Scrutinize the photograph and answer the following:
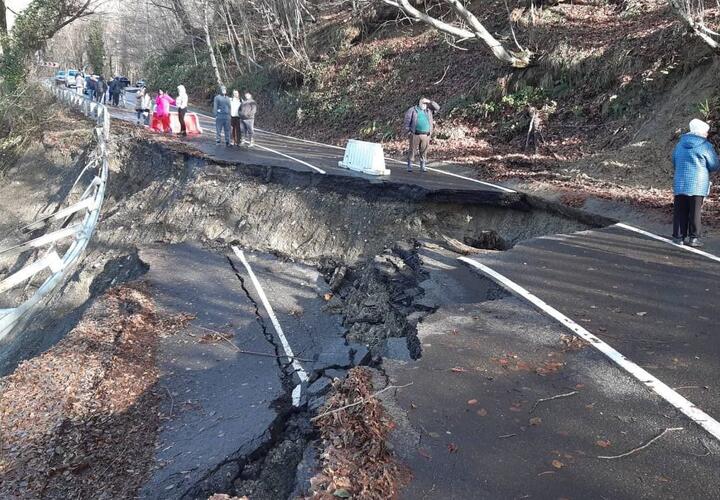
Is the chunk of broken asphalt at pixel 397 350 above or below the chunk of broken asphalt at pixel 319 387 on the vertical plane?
above

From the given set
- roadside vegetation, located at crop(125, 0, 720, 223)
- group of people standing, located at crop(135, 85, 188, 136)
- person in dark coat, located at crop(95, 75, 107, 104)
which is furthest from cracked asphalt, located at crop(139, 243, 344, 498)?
person in dark coat, located at crop(95, 75, 107, 104)

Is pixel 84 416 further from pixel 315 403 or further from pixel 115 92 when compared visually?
pixel 115 92

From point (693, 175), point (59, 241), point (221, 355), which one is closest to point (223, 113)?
point (59, 241)

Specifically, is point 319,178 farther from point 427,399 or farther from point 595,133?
point 427,399

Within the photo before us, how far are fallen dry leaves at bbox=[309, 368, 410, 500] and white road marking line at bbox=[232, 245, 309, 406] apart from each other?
1897 mm

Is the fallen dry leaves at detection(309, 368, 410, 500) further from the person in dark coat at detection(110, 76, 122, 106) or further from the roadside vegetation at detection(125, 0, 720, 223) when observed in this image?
the person in dark coat at detection(110, 76, 122, 106)

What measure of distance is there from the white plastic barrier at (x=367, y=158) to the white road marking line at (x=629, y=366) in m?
6.76

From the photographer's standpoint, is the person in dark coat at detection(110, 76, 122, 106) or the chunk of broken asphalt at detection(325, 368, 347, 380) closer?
the chunk of broken asphalt at detection(325, 368, 347, 380)

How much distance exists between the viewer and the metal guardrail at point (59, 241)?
822 centimetres

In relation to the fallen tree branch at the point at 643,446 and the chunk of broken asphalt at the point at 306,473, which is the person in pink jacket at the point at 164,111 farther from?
the fallen tree branch at the point at 643,446

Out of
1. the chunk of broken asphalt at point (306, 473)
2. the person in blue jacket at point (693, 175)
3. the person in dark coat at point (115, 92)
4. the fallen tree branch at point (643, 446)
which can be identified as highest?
the person in dark coat at point (115, 92)

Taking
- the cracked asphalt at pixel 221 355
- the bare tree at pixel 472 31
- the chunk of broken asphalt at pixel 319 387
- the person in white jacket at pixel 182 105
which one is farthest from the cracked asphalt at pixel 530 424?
the person in white jacket at pixel 182 105

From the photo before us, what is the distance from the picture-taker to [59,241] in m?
15.2

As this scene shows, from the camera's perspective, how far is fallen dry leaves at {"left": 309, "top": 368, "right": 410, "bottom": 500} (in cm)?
322
